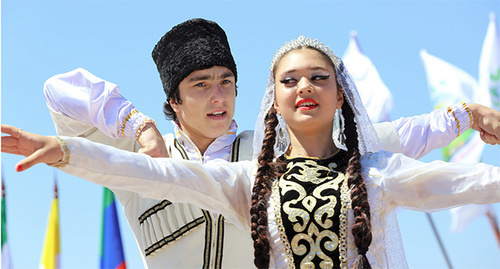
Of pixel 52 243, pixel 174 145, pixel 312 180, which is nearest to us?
pixel 312 180

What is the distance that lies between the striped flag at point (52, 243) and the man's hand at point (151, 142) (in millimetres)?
3975

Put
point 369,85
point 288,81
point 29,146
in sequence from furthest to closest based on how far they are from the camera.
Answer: point 369,85, point 288,81, point 29,146

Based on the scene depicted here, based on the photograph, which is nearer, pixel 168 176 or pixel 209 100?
pixel 168 176

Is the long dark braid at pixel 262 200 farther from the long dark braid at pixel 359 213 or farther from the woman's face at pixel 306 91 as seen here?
the long dark braid at pixel 359 213

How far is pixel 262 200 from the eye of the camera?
298cm

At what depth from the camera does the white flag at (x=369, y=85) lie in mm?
10078

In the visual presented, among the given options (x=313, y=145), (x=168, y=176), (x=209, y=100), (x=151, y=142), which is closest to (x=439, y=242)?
(x=209, y=100)

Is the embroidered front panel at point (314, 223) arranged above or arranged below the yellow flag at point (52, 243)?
below

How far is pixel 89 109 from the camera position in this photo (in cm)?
405

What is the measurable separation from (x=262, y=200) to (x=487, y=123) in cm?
138

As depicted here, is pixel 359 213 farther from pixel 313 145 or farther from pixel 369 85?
pixel 369 85

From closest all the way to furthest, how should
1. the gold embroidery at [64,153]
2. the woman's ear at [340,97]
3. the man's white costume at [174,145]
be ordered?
the gold embroidery at [64,153], the woman's ear at [340,97], the man's white costume at [174,145]

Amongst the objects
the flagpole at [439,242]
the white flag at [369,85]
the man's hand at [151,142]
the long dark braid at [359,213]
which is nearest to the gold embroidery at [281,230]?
the long dark braid at [359,213]

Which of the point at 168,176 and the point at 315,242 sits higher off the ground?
the point at 168,176
